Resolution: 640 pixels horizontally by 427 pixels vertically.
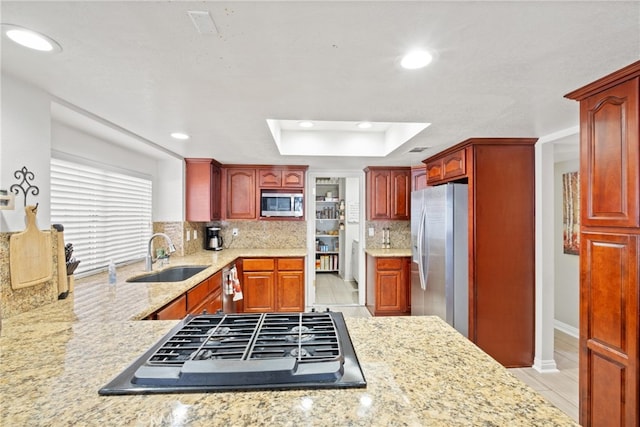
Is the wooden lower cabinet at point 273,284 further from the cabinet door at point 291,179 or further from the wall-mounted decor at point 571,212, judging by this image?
the wall-mounted decor at point 571,212

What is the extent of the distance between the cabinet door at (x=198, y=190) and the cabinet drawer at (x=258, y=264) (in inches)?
29.5

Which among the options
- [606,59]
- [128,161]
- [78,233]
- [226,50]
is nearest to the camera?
[226,50]

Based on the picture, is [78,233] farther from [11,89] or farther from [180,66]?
[180,66]

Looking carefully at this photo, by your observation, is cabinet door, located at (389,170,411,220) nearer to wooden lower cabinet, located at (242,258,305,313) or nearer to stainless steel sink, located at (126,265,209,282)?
wooden lower cabinet, located at (242,258,305,313)

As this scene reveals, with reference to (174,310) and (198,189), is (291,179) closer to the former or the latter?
(198,189)

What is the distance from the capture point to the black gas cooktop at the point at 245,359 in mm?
784

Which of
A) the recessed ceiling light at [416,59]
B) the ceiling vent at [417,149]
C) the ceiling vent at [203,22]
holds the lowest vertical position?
the ceiling vent at [203,22]

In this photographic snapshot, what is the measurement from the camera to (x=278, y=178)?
4.17 m

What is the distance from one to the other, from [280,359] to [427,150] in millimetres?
2843

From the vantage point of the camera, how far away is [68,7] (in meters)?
0.99

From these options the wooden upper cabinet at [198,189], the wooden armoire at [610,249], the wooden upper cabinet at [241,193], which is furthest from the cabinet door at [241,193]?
the wooden armoire at [610,249]

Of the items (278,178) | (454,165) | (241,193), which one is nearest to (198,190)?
(241,193)

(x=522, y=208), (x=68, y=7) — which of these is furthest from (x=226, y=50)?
(x=522, y=208)

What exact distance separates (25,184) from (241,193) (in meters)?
2.73
